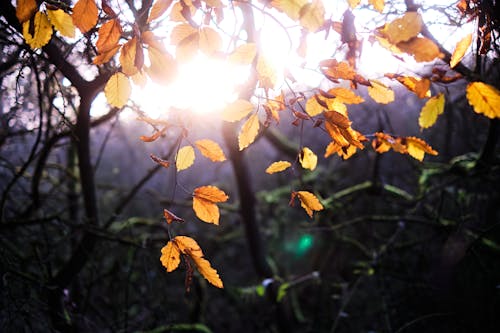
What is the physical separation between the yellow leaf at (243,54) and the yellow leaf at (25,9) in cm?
52

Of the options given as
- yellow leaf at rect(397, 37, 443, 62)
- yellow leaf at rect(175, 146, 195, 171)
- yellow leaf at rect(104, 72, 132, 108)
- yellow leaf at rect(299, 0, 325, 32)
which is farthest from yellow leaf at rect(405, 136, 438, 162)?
yellow leaf at rect(104, 72, 132, 108)

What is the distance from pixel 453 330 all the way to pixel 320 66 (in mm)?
2222

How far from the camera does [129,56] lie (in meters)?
0.96

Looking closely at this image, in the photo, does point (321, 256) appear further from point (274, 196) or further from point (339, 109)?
point (339, 109)

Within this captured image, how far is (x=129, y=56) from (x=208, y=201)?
505 mm

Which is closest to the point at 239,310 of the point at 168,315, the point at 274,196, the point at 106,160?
the point at 274,196

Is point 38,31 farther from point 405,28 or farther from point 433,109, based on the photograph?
point 433,109

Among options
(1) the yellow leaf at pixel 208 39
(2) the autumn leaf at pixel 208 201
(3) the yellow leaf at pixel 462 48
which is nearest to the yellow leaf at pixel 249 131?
(2) the autumn leaf at pixel 208 201

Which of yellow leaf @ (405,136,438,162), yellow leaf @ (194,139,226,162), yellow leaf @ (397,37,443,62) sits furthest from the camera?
yellow leaf @ (405,136,438,162)

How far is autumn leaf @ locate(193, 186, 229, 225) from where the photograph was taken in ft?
3.77

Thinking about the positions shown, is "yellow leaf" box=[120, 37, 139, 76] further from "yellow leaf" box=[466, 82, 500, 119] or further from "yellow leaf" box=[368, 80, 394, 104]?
"yellow leaf" box=[466, 82, 500, 119]

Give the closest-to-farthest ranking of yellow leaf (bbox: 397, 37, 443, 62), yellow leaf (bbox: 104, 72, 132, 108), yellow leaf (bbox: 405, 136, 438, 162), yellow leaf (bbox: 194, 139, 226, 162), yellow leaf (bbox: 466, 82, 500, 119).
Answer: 1. yellow leaf (bbox: 397, 37, 443, 62)
2. yellow leaf (bbox: 466, 82, 500, 119)
3. yellow leaf (bbox: 104, 72, 132, 108)
4. yellow leaf (bbox: 194, 139, 226, 162)
5. yellow leaf (bbox: 405, 136, 438, 162)

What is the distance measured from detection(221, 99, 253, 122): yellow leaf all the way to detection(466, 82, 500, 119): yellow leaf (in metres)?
0.63

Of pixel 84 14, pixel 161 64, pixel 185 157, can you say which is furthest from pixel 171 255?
pixel 84 14
